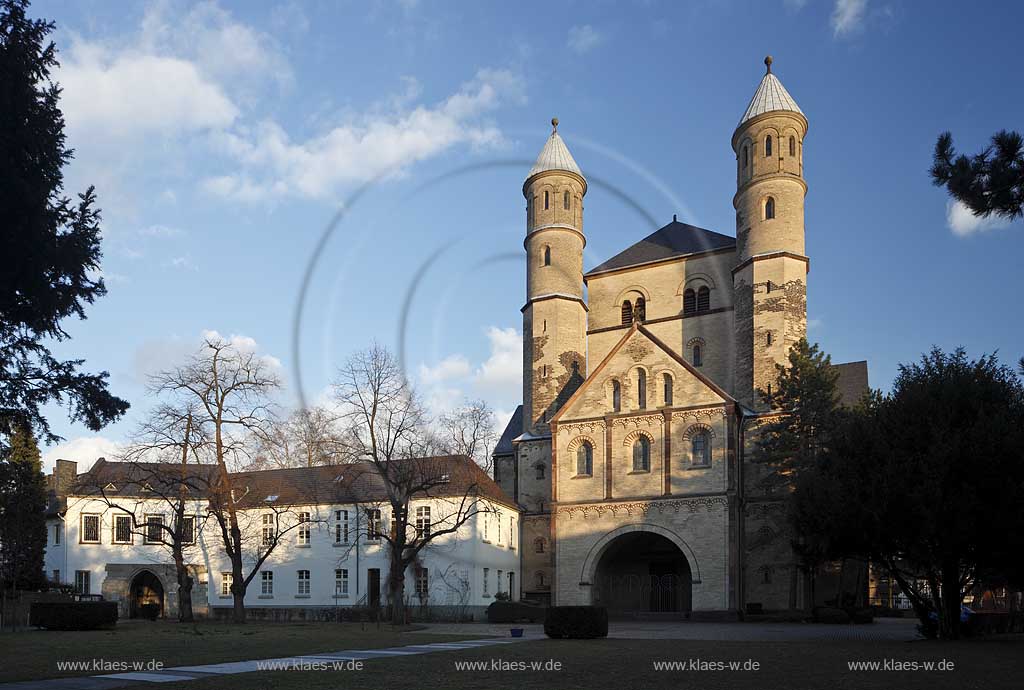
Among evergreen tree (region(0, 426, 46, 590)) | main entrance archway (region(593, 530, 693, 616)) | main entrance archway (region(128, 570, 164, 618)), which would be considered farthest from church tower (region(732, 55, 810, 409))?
main entrance archway (region(128, 570, 164, 618))

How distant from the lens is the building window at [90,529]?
5381cm

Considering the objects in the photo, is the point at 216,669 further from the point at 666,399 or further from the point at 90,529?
the point at 90,529

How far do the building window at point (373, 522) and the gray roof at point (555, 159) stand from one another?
24843 mm

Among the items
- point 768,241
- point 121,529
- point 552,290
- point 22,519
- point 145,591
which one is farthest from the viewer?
point 552,290

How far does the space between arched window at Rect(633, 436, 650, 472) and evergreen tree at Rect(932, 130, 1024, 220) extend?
35147 mm

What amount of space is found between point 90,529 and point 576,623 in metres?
38.3

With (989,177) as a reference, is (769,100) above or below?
above

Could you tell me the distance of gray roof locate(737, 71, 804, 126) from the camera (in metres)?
52.0

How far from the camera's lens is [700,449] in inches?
1880

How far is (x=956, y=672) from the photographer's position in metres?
17.3

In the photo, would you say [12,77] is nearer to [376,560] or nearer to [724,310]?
[376,560]

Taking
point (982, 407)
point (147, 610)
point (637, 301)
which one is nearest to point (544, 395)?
point (637, 301)

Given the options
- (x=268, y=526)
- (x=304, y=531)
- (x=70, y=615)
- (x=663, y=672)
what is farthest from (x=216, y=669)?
(x=268, y=526)

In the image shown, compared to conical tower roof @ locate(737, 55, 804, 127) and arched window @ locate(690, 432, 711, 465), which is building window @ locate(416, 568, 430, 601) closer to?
arched window @ locate(690, 432, 711, 465)
